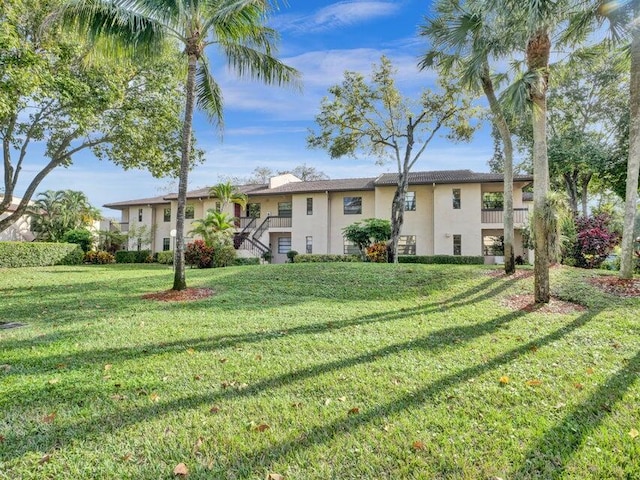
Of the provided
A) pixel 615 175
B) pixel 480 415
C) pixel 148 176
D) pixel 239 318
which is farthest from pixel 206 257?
pixel 615 175

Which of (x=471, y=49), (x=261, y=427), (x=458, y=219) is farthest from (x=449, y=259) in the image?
(x=261, y=427)

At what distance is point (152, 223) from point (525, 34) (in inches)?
1175

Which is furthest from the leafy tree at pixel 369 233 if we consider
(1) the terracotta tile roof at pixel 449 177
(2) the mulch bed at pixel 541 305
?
(2) the mulch bed at pixel 541 305

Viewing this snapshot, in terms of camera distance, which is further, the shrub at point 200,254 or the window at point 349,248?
the window at point 349,248

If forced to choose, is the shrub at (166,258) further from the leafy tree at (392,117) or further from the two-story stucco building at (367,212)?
the leafy tree at (392,117)

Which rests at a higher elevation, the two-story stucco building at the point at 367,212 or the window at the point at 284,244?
the two-story stucco building at the point at 367,212

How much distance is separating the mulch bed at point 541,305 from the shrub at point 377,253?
1043 cm

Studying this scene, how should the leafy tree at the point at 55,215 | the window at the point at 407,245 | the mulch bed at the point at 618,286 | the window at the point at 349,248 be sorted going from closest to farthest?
1. the mulch bed at the point at 618,286
2. the window at the point at 407,245
3. the window at the point at 349,248
4. the leafy tree at the point at 55,215

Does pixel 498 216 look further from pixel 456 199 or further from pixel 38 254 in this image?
pixel 38 254

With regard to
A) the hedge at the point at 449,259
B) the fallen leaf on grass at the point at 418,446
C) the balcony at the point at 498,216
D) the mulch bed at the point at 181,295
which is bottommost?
the fallen leaf on grass at the point at 418,446

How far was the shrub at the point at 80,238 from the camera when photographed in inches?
1098

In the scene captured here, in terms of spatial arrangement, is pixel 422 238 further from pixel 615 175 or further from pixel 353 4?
pixel 353 4

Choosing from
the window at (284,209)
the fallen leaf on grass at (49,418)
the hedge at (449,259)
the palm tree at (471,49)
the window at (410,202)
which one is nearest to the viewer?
the fallen leaf on grass at (49,418)

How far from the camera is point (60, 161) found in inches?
654
